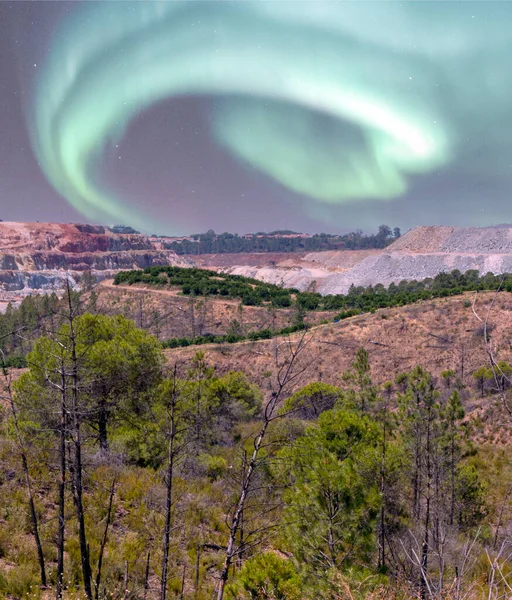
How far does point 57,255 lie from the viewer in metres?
165

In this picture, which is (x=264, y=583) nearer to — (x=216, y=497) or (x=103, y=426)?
(x=216, y=497)

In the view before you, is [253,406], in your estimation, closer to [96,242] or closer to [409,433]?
[409,433]

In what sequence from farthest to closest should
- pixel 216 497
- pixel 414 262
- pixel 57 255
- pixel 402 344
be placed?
pixel 57 255 < pixel 414 262 < pixel 402 344 < pixel 216 497

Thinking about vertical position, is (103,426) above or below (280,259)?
below

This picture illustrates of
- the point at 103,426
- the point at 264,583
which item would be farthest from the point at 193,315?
the point at 264,583

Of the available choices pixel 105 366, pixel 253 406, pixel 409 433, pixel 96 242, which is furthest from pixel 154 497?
pixel 96 242

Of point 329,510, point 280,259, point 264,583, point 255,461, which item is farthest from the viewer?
point 280,259

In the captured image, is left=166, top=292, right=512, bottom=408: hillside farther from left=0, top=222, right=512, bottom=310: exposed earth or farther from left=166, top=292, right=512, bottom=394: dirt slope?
left=0, top=222, right=512, bottom=310: exposed earth

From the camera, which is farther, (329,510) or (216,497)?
(216,497)

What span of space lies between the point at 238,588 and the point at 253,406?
21.8 meters

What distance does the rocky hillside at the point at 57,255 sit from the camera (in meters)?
143

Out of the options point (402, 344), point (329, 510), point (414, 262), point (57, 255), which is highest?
point (57, 255)

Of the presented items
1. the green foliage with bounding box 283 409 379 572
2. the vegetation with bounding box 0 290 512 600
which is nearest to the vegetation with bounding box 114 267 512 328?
the vegetation with bounding box 0 290 512 600

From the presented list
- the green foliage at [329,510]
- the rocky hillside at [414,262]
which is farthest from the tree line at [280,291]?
the green foliage at [329,510]
